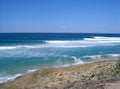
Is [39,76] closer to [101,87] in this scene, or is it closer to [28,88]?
[28,88]

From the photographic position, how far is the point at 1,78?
17.0m

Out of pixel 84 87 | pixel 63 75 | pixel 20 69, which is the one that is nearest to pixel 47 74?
pixel 63 75

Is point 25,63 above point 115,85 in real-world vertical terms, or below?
below

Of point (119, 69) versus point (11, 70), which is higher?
point (119, 69)

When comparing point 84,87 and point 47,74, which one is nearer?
point 84,87

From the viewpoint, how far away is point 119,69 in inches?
480

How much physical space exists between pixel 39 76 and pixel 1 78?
2813 mm

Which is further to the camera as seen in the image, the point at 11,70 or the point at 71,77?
the point at 11,70

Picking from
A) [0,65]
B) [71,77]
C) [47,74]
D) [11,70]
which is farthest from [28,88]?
[0,65]

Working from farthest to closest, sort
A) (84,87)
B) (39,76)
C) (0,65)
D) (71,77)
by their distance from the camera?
1. (0,65)
2. (39,76)
3. (71,77)
4. (84,87)

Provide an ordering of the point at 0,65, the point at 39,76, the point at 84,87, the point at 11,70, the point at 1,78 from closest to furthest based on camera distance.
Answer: the point at 84,87 < the point at 39,76 < the point at 1,78 < the point at 11,70 < the point at 0,65

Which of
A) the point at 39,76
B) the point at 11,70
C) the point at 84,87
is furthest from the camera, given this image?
the point at 11,70

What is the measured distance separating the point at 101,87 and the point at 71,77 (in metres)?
5.44

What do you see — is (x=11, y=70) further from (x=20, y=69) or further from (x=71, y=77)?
(x=71, y=77)
